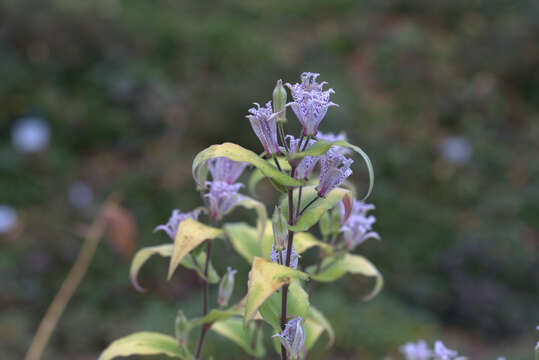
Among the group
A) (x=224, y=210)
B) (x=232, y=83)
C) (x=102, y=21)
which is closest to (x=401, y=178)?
(x=232, y=83)

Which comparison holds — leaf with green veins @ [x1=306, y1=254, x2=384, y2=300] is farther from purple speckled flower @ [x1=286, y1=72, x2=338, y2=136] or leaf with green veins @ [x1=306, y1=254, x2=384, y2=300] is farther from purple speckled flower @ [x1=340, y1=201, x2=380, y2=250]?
purple speckled flower @ [x1=286, y1=72, x2=338, y2=136]

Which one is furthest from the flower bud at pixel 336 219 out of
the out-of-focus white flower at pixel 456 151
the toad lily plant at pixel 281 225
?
the out-of-focus white flower at pixel 456 151

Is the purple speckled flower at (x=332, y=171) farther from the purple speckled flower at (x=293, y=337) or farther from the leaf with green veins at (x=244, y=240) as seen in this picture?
the leaf with green veins at (x=244, y=240)

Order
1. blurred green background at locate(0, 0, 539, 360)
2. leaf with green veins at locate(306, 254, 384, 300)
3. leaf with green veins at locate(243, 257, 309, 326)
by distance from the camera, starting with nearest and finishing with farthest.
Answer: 1. leaf with green veins at locate(243, 257, 309, 326)
2. leaf with green veins at locate(306, 254, 384, 300)
3. blurred green background at locate(0, 0, 539, 360)

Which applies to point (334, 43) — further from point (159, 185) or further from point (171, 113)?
point (159, 185)

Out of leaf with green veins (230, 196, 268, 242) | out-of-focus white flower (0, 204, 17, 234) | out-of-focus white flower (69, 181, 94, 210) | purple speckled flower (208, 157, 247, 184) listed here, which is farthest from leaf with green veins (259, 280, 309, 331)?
out-of-focus white flower (69, 181, 94, 210)

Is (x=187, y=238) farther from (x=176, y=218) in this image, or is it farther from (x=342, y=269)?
(x=342, y=269)

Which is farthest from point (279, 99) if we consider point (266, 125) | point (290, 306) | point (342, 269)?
point (342, 269)
